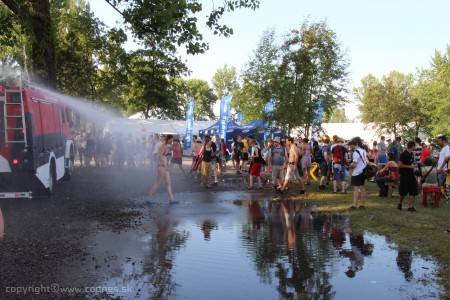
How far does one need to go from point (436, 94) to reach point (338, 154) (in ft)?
93.6

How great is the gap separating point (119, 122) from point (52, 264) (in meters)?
34.1

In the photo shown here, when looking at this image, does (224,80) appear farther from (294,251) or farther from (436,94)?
(294,251)

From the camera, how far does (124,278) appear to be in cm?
566

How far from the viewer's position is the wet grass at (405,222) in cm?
711

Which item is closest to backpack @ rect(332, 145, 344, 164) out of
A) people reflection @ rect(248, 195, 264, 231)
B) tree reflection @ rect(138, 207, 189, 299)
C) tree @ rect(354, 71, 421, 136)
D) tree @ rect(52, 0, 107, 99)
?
people reflection @ rect(248, 195, 264, 231)

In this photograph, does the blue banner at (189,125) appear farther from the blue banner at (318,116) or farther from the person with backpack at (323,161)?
the person with backpack at (323,161)

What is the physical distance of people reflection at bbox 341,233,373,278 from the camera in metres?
6.22

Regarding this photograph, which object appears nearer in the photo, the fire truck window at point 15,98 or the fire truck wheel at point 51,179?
the fire truck window at point 15,98

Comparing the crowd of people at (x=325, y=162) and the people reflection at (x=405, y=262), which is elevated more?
the crowd of people at (x=325, y=162)

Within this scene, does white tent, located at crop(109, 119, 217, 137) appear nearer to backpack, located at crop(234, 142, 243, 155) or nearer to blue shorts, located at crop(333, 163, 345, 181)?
backpack, located at crop(234, 142, 243, 155)

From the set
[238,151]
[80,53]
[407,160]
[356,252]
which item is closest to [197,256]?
[356,252]

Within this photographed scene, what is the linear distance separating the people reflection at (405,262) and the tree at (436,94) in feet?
109

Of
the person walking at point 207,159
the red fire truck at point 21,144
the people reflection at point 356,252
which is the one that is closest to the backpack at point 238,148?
the person walking at point 207,159

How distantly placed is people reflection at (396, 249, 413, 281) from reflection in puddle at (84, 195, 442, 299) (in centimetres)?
1
